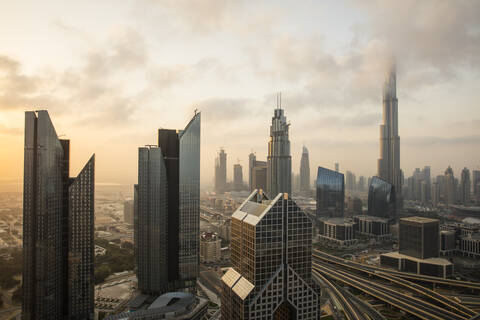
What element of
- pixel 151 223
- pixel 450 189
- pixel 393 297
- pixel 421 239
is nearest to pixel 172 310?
pixel 151 223

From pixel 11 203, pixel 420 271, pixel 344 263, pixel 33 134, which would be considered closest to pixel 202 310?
pixel 33 134

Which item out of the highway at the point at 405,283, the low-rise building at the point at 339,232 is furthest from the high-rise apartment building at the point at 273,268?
the low-rise building at the point at 339,232

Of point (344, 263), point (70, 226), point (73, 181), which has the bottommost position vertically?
point (344, 263)

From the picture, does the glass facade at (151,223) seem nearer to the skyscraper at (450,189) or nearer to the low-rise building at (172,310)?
the low-rise building at (172,310)

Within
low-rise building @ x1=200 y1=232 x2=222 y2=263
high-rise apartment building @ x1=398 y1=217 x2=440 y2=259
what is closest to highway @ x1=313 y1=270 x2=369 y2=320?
high-rise apartment building @ x1=398 y1=217 x2=440 y2=259

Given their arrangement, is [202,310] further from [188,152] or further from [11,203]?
[11,203]

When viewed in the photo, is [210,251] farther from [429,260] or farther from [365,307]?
[429,260]

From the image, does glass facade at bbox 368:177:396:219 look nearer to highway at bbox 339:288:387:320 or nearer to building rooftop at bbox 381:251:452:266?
building rooftop at bbox 381:251:452:266
